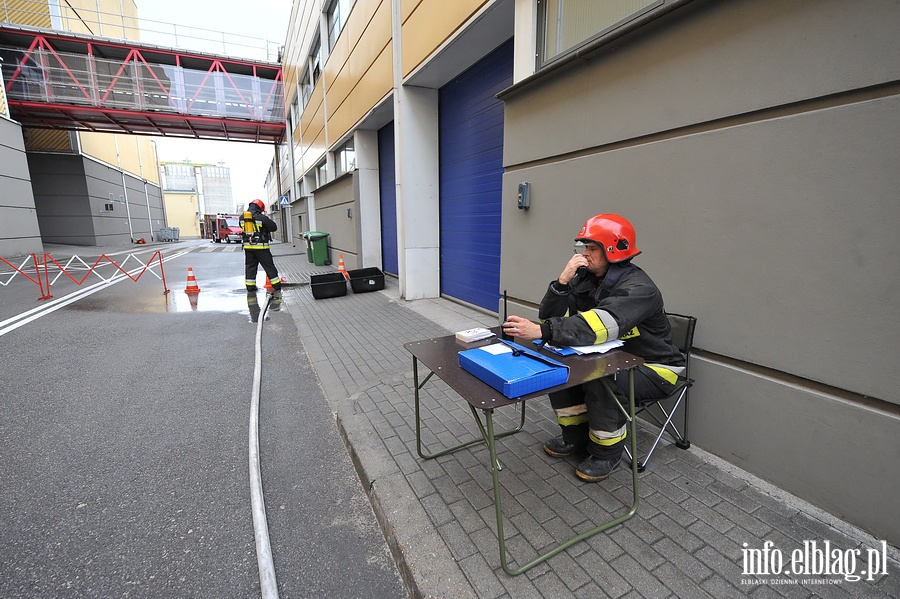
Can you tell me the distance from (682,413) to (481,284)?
4.53 m

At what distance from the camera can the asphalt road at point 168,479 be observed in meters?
2.02

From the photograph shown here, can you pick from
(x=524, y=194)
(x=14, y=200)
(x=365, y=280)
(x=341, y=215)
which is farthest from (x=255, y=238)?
(x=14, y=200)

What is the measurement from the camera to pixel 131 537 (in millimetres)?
2244

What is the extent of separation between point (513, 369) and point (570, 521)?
41.1 inches

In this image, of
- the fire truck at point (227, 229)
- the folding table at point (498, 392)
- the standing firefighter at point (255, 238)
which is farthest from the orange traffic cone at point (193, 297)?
the fire truck at point (227, 229)

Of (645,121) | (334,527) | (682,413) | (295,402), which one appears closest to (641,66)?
(645,121)

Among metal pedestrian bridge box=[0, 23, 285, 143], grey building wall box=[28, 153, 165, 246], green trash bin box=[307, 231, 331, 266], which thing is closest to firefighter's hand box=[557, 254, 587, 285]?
green trash bin box=[307, 231, 331, 266]

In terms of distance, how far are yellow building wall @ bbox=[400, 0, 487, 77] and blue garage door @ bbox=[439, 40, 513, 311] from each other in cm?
81

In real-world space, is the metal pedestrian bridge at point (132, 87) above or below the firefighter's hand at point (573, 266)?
above

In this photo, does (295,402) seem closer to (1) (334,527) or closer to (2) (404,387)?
(2) (404,387)

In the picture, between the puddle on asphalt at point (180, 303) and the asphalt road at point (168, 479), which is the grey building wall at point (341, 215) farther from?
the asphalt road at point (168, 479)

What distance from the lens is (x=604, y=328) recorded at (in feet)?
7.21

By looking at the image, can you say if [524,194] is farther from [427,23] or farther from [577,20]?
[427,23]

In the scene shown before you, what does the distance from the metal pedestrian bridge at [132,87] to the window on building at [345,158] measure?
13914 mm
